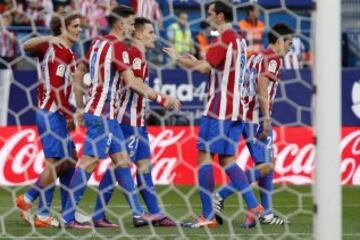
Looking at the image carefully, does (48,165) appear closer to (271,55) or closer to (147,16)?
(271,55)

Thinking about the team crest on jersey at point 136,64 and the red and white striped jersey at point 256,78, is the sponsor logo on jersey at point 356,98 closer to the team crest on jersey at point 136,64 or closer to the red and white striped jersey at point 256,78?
the red and white striped jersey at point 256,78

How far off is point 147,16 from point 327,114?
304 inches

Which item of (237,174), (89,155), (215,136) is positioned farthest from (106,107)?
(237,174)

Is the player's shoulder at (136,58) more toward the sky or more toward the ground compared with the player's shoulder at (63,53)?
more toward the ground

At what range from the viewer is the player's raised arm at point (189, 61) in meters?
7.54

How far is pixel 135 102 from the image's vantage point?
932cm

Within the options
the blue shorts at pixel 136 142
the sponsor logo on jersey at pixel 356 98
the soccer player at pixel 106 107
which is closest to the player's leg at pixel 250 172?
the blue shorts at pixel 136 142

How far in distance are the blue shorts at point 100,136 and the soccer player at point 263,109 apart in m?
1.06

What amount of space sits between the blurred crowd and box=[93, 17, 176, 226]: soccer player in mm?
2079

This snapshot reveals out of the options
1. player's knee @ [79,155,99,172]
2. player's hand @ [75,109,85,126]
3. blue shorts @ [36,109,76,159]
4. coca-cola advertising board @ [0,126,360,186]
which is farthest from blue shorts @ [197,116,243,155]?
coca-cola advertising board @ [0,126,360,186]

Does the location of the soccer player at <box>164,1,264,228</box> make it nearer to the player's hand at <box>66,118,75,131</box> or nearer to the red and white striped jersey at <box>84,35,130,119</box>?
the red and white striped jersey at <box>84,35,130,119</box>

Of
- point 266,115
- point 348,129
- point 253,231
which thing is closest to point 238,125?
point 266,115

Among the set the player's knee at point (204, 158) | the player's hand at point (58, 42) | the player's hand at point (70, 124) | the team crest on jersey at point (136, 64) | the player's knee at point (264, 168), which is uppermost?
the player's hand at point (58, 42)

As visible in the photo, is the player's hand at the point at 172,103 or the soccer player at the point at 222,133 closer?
the player's hand at the point at 172,103
